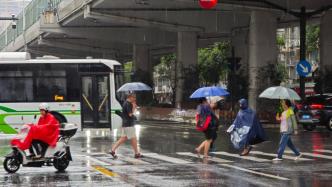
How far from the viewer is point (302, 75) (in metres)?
33.6

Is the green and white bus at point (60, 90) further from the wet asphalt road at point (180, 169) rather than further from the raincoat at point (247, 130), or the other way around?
the raincoat at point (247, 130)

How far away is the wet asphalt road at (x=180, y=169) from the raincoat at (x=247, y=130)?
19.8 inches

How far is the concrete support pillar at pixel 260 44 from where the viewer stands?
127 ft

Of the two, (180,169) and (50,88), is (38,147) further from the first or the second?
(50,88)

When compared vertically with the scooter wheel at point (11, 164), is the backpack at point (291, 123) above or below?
above

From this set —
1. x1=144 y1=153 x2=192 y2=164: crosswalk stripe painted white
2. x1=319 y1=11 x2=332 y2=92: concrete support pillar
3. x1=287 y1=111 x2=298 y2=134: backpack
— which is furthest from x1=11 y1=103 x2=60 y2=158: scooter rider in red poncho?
x1=319 y1=11 x2=332 y2=92: concrete support pillar

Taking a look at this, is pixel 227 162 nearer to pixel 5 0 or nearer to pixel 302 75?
pixel 302 75

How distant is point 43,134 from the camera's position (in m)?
14.4

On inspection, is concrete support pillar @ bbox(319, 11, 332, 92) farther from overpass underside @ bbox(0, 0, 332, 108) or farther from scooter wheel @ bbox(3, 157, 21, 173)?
scooter wheel @ bbox(3, 157, 21, 173)

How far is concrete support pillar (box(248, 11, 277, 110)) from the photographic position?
3859cm

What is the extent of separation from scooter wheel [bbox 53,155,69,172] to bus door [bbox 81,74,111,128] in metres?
11.3

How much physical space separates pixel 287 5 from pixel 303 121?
12.2 metres

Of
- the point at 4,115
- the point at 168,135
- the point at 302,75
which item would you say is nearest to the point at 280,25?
the point at 302,75

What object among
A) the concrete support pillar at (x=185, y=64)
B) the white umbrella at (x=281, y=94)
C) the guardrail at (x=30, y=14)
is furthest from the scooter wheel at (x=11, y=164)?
the guardrail at (x=30, y=14)
